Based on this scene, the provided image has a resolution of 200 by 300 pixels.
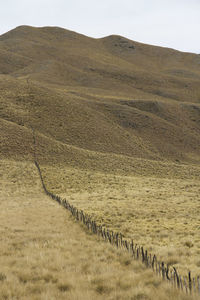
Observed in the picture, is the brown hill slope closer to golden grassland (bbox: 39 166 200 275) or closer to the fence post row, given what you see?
golden grassland (bbox: 39 166 200 275)

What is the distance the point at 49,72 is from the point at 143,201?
116730mm

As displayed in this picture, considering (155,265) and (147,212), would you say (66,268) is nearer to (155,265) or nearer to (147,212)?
(155,265)

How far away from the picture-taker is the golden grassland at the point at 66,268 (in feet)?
25.0

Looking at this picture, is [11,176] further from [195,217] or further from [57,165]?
[195,217]

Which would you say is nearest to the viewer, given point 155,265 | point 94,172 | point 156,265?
point 156,265

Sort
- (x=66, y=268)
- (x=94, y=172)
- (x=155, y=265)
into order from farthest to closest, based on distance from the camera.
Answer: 1. (x=94, y=172)
2. (x=155, y=265)
3. (x=66, y=268)

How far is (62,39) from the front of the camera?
195 m

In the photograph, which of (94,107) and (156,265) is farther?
(94,107)

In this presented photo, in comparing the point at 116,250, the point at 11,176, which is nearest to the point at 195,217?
the point at 116,250

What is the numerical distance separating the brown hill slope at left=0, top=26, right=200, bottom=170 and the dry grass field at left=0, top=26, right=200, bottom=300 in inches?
14.7

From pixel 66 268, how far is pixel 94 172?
4209 cm

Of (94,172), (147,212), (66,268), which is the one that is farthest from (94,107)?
(66,268)

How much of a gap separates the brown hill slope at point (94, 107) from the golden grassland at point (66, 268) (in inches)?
1574

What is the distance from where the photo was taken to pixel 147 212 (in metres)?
22.5
